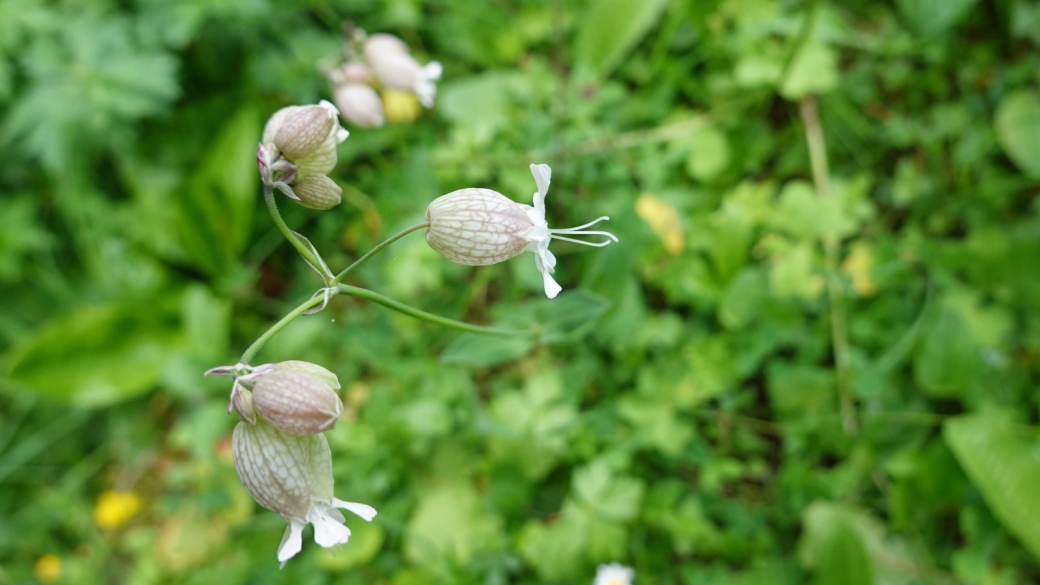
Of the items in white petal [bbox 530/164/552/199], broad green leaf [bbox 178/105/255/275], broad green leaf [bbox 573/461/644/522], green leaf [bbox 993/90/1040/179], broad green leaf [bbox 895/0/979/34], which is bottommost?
broad green leaf [bbox 573/461/644/522]

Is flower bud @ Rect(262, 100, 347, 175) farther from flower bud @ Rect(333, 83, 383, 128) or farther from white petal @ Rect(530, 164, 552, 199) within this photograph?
flower bud @ Rect(333, 83, 383, 128)

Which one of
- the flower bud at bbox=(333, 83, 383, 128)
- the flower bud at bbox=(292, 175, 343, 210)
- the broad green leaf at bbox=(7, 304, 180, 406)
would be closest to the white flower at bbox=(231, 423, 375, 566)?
the flower bud at bbox=(292, 175, 343, 210)

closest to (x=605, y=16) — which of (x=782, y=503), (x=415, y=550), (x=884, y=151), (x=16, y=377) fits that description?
(x=884, y=151)

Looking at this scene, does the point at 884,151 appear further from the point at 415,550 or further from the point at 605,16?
the point at 415,550

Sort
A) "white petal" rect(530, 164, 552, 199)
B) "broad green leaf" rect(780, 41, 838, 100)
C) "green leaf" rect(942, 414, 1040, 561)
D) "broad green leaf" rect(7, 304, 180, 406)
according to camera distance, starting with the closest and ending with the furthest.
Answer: "white petal" rect(530, 164, 552, 199) < "green leaf" rect(942, 414, 1040, 561) < "broad green leaf" rect(780, 41, 838, 100) < "broad green leaf" rect(7, 304, 180, 406)

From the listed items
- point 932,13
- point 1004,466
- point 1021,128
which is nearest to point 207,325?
point 1004,466

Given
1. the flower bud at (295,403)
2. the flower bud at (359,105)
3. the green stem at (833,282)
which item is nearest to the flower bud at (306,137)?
the flower bud at (295,403)

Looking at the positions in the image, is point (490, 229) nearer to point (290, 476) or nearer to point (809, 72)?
point (290, 476)
